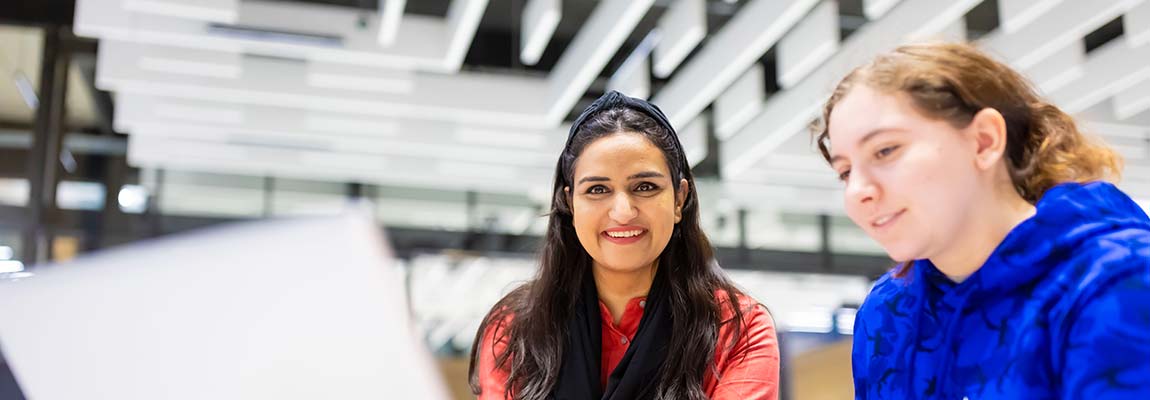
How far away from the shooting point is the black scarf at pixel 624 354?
1.56 meters

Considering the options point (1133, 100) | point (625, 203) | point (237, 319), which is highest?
point (1133, 100)

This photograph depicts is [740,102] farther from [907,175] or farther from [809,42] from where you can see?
[907,175]

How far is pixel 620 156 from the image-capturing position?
1.64m

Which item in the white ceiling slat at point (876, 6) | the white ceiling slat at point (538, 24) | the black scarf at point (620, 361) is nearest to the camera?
the black scarf at point (620, 361)

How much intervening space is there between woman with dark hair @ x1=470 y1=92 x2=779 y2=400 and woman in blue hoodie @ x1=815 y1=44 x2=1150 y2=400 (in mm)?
456

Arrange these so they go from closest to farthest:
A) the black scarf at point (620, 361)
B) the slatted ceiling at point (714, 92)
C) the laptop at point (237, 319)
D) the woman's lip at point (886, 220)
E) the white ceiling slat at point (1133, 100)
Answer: the laptop at point (237, 319) < the woman's lip at point (886, 220) < the black scarf at point (620, 361) < the slatted ceiling at point (714, 92) < the white ceiling slat at point (1133, 100)

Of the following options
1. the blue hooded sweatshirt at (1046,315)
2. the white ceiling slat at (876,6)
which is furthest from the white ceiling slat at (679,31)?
the blue hooded sweatshirt at (1046,315)

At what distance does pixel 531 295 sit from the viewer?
5.77ft

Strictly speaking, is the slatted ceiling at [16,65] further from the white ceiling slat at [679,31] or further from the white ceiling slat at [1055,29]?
the white ceiling slat at [1055,29]

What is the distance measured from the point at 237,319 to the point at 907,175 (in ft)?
2.47

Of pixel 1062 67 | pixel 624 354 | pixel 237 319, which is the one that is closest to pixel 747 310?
pixel 624 354

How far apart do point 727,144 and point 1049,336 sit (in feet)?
15.2

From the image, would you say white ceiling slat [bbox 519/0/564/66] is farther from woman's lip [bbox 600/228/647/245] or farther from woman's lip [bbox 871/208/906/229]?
woman's lip [bbox 871/208/906/229]

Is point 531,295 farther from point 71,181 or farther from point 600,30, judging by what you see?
point 71,181
